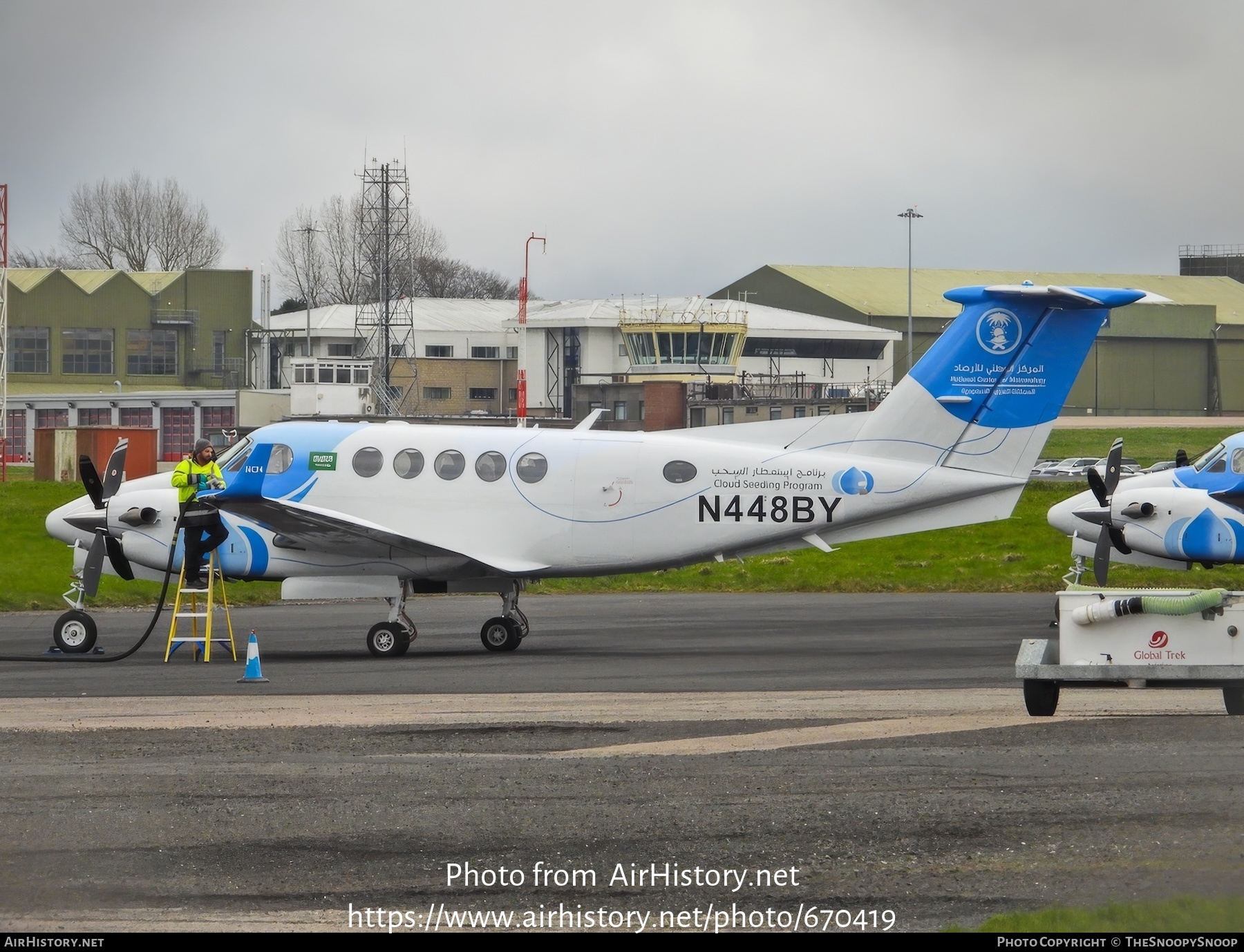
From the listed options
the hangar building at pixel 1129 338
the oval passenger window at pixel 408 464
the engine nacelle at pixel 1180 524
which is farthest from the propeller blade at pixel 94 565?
the hangar building at pixel 1129 338

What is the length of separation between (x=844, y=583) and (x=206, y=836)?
2220cm

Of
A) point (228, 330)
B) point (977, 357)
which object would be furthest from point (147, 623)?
point (228, 330)

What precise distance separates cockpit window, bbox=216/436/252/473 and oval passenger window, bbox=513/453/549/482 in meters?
3.37

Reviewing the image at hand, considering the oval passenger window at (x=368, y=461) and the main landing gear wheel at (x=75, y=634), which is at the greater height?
the oval passenger window at (x=368, y=461)

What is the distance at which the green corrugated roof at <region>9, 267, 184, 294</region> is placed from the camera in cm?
8950

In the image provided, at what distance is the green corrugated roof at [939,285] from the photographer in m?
103

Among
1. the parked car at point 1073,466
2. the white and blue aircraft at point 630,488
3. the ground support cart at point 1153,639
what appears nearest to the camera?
the ground support cart at point 1153,639

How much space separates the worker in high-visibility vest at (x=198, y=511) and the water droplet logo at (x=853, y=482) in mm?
7548

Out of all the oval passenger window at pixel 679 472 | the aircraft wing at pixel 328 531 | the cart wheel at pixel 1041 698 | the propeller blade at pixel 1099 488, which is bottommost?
the cart wheel at pixel 1041 698

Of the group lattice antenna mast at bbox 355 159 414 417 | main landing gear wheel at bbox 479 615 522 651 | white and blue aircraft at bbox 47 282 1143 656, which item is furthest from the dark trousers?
lattice antenna mast at bbox 355 159 414 417

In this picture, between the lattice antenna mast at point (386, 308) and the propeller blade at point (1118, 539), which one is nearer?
the propeller blade at point (1118, 539)

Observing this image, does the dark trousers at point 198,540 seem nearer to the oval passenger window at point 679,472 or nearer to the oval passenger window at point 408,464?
the oval passenger window at point 408,464

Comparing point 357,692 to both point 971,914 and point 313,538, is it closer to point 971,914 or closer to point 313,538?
point 313,538

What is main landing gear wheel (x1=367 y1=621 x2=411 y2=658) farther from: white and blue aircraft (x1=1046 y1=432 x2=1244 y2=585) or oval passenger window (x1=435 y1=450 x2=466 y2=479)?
white and blue aircraft (x1=1046 y1=432 x2=1244 y2=585)
